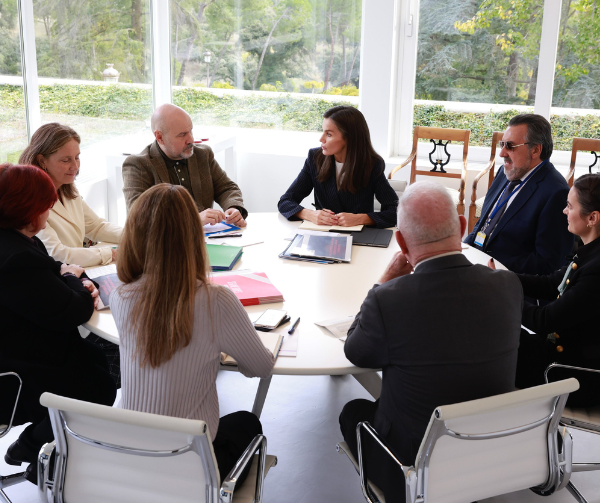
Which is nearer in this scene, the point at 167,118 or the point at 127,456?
the point at 127,456

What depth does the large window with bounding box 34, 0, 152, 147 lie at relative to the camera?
4.28 m

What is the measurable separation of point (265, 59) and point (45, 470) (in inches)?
190

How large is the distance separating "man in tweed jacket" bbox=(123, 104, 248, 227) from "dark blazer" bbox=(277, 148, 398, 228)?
0.89 ft

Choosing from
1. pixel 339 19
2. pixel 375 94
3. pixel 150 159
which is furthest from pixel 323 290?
pixel 339 19

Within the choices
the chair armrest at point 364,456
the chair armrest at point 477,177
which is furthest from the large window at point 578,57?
the chair armrest at point 364,456

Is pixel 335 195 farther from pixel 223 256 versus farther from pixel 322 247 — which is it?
pixel 223 256

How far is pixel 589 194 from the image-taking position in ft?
7.40

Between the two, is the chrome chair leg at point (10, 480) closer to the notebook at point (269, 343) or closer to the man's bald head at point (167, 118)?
the notebook at point (269, 343)

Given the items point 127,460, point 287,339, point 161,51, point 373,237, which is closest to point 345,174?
point 373,237

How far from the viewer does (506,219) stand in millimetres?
3051

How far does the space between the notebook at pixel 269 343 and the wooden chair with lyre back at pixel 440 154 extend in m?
3.20

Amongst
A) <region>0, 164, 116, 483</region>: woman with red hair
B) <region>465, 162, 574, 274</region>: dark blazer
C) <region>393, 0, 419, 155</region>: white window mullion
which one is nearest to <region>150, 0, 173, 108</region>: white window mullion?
<region>393, 0, 419, 155</region>: white window mullion

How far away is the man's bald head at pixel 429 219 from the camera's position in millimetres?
1690

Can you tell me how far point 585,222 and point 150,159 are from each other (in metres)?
2.26
